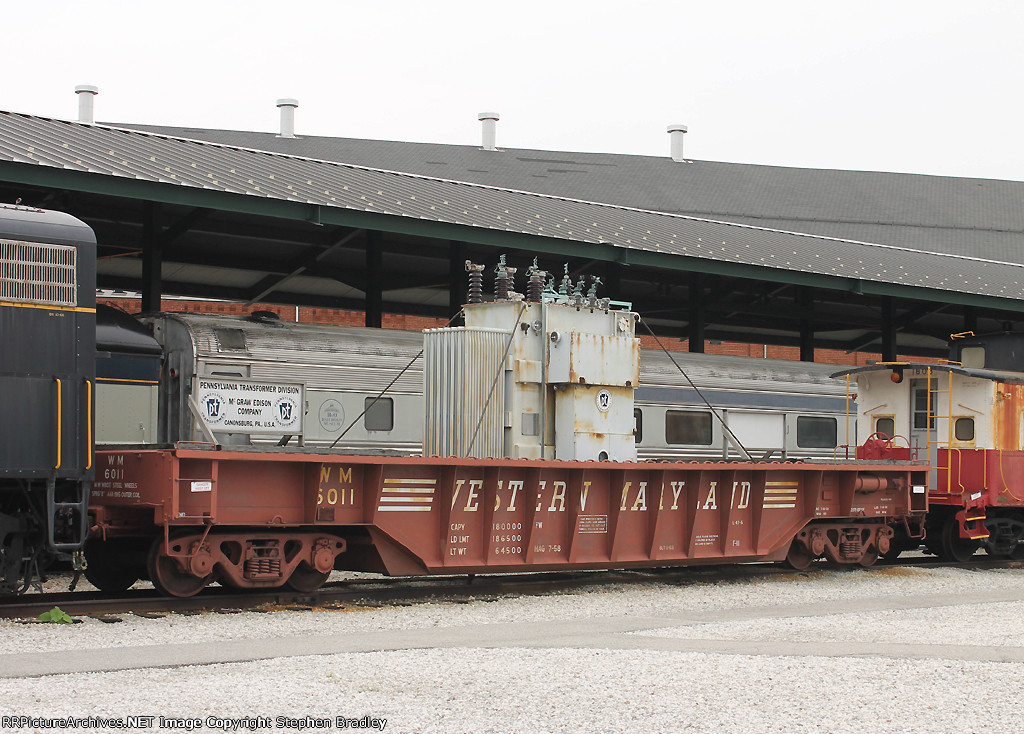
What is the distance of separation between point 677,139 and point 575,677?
160 feet

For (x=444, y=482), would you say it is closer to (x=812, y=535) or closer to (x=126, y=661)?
(x=126, y=661)

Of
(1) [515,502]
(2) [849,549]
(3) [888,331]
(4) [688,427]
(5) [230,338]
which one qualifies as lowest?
(2) [849,549]

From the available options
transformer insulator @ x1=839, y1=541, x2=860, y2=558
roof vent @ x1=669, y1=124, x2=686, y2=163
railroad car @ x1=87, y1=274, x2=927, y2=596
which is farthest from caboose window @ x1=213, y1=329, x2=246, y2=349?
roof vent @ x1=669, y1=124, x2=686, y2=163

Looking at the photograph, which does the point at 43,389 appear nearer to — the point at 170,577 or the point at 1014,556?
the point at 170,577

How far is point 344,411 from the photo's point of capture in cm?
1784

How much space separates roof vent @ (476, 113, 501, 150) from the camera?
51.4 m

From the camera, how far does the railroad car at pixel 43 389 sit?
1138 centimetres

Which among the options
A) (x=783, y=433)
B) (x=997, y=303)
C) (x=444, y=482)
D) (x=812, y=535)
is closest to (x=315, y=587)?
(x=444, y=482)

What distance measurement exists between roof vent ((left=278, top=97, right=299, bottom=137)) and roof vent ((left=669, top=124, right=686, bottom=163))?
57.8 ft

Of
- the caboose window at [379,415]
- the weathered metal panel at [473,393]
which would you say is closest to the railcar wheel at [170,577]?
the weathered metal panel at [473,393]

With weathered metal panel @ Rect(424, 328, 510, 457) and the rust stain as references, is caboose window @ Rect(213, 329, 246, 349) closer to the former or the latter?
weathered metal panel @ Rect(424, 328, 510, 457)

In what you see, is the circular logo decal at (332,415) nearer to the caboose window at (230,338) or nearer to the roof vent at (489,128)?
the caboose window at (230,338)

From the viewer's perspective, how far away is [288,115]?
47.9 m

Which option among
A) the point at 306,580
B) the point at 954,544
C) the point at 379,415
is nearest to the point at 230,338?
the point at 379,415
